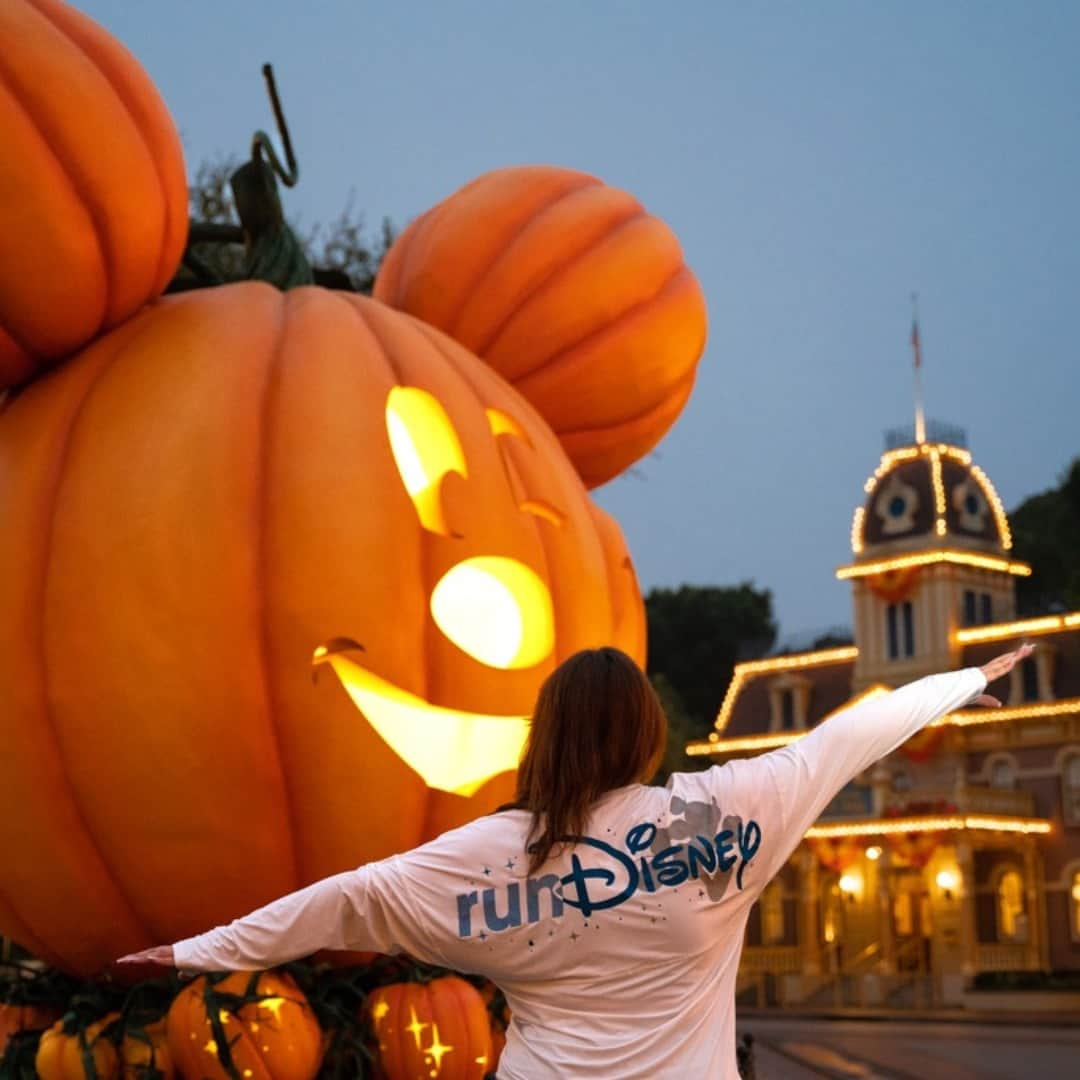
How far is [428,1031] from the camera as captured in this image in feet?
16.8

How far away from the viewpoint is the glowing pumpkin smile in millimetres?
5082

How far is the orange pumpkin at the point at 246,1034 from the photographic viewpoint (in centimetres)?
485

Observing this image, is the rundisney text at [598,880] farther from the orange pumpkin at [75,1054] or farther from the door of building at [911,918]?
the door of building at [911,918]

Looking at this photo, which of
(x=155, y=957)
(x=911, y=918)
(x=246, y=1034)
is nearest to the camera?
(x=155, y=957)

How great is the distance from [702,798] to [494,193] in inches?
169

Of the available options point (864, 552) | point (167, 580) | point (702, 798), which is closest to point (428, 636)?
point (167, 580)

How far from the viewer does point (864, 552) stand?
32844mm

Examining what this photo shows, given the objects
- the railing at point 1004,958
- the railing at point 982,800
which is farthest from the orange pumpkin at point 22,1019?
the railing at point 982,800

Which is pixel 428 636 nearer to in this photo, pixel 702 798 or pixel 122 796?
pixel 122 796

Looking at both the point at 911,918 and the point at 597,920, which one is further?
the point at 911,918

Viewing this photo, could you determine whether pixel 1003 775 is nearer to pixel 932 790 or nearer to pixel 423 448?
pixel 932 790

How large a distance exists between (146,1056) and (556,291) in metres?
2.81

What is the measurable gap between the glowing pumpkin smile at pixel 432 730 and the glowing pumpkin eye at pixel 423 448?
489mm

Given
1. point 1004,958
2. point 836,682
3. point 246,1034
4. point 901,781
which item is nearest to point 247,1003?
point 246,1034
